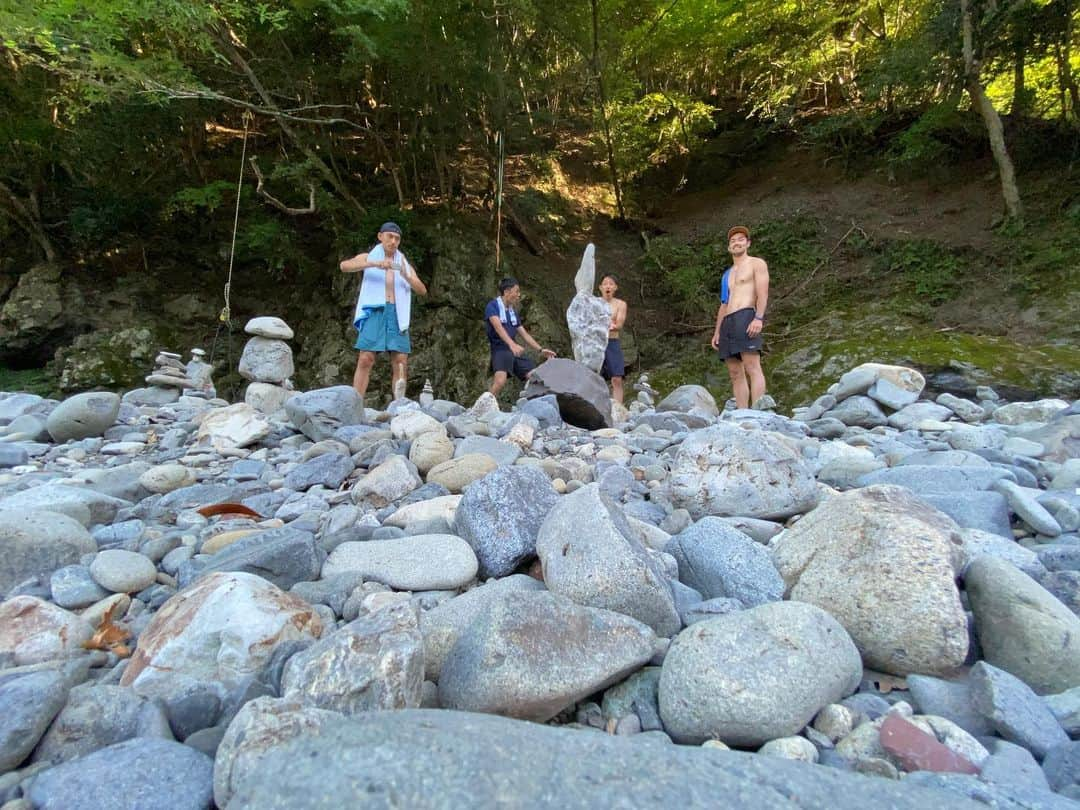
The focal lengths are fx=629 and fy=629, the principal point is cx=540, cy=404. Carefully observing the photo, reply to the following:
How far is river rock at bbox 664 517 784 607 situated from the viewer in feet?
6.93

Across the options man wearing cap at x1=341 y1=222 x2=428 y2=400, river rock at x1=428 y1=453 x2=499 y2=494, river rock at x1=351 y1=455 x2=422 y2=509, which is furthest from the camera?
man wearing cap at x1=341 y1=222 x2=428 y2=400

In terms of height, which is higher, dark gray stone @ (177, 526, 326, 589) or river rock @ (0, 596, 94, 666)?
dark gray stone @ (177, 526, 326, 589)

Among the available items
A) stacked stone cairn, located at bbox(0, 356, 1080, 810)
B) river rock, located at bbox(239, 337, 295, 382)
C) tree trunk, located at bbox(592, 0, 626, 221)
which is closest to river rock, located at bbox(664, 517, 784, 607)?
stacked stone cairn, located at bbox(0, 356, 1080, 810)

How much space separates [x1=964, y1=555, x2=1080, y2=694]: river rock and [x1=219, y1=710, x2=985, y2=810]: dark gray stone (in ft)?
3.03

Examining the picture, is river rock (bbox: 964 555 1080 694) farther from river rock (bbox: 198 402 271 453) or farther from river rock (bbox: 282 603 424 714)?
river rock (bbox: 198 402 271 453)

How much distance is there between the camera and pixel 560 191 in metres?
15.0

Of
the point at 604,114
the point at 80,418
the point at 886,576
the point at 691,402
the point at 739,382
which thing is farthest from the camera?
the point at 604,114

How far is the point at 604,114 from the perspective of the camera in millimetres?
13375

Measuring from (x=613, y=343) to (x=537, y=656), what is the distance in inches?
254

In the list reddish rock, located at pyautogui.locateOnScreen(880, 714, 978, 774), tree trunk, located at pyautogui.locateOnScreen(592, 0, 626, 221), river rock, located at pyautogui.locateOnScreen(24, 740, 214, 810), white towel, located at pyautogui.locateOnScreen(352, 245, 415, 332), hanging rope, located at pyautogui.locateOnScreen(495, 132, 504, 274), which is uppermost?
tree trunk, located at pyautogui.locateOnScreen(592, 0, 626, 221)

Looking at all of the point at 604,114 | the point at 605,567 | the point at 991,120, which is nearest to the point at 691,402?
the point at 605,567

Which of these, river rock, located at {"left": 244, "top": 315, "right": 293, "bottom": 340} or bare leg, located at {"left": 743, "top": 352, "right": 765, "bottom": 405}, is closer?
river rock, located at {"left": 244, "top": 315, "right": 293, "bottom": 340}

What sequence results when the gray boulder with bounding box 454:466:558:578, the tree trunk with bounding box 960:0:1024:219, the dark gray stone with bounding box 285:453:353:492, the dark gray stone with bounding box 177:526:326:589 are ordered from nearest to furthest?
1. the dark gray stone with bounding box 177:526:326:589
2. the gray boulder with bounding box 454:466:558:578
3. the dark gray stone with bounding box 285:453:353:492
4. the tree trunk with bounding box 960:0:1024:219

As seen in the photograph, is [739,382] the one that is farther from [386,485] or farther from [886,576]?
[886,576]
